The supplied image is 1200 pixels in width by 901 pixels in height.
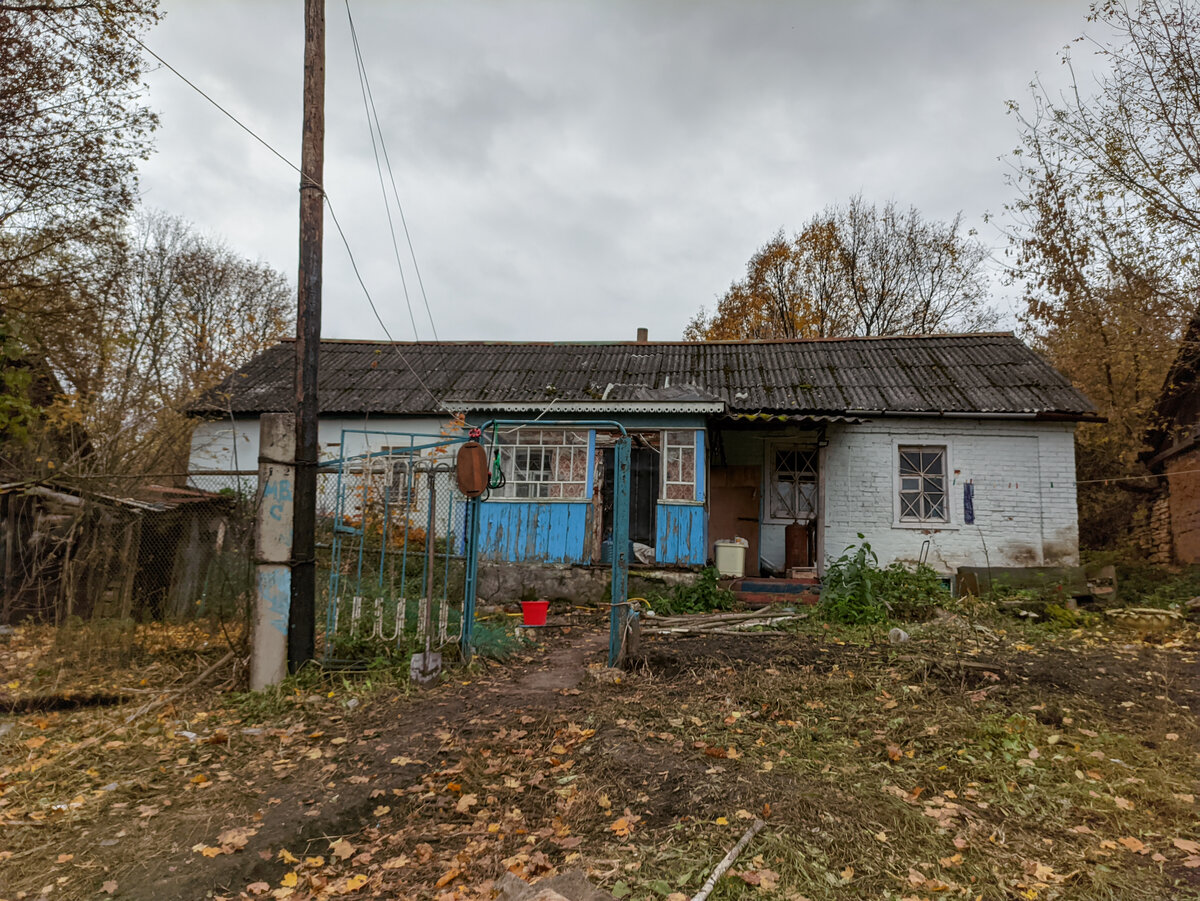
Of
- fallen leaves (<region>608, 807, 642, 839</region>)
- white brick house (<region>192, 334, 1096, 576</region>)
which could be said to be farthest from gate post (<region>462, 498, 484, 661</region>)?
white brick house (<region>192, 334, 1096, 576</region>)

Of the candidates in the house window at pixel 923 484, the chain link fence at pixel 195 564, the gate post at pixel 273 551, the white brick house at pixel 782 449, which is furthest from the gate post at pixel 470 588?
the house window at pixel 923 484

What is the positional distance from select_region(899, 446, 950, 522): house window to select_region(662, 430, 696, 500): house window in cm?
391

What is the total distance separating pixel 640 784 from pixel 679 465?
753 centimetres

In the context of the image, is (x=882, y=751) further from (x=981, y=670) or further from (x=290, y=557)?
(x=290, y=557)

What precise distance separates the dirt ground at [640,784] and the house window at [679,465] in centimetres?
481

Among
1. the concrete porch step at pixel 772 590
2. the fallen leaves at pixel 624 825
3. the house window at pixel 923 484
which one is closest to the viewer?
the fallen leaves at pixel 624 825

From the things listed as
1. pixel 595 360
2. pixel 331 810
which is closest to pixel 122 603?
pixel 331 810

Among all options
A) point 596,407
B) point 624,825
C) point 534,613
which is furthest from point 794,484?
point 624,825

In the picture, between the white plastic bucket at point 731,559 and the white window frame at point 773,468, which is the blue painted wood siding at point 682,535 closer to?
the white plastic bucket at point 731,559

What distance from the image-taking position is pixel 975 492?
1193 cm

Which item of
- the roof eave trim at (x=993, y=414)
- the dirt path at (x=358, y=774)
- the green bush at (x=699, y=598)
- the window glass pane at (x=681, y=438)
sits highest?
the roof eave trim at (x=993, y=414)

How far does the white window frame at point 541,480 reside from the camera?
11.6 m

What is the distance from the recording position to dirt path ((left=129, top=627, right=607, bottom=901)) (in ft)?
11.4

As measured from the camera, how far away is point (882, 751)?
465 cm
